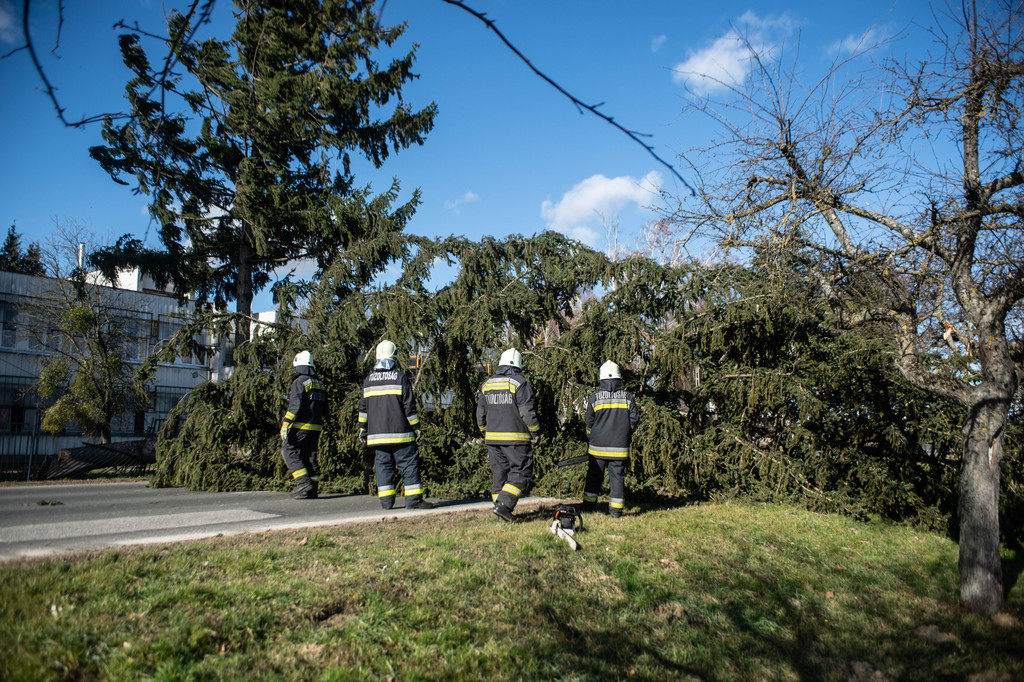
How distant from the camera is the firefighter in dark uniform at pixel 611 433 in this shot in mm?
7797

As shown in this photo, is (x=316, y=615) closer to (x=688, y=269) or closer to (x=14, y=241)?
(x=688, y=269)

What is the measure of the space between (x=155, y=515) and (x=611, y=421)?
5.15 metres

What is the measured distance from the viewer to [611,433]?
312 inches

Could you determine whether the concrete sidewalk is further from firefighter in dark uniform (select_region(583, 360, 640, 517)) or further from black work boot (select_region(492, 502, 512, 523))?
firefighter in dark uniform (select_region(583, 360, 640, 517))

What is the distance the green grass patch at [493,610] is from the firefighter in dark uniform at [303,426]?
3.11 metres

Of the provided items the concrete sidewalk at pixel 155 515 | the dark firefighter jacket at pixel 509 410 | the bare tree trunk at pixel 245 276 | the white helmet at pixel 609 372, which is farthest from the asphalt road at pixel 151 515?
the bare tree trunk at pixel 245 276

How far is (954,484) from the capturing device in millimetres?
8289

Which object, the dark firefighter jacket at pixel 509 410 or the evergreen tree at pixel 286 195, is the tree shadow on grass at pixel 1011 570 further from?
the evergreen tree at pixel 286 195

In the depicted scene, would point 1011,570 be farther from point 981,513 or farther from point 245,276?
point 245,276

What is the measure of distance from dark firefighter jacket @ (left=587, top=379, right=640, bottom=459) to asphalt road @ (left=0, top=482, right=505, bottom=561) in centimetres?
164

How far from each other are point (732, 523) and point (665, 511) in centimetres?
106

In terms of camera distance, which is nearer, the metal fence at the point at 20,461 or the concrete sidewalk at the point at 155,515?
the concrete sidewalk at the point at 155,515

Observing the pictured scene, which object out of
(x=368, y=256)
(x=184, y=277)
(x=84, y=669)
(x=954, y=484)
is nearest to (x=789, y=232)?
(x=954, y=484)

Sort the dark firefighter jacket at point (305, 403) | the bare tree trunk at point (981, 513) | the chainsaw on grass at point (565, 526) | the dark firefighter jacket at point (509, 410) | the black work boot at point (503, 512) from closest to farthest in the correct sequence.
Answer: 1. the bare tree trunk at point (981, 513)
2. the chainsaw on grass at point (565, 526)
3. the black work boot at point (503, 512)
4. the dark firefighter jacket at point (509, 410)
5. the dark firefighter jacket at point (305, 403)
